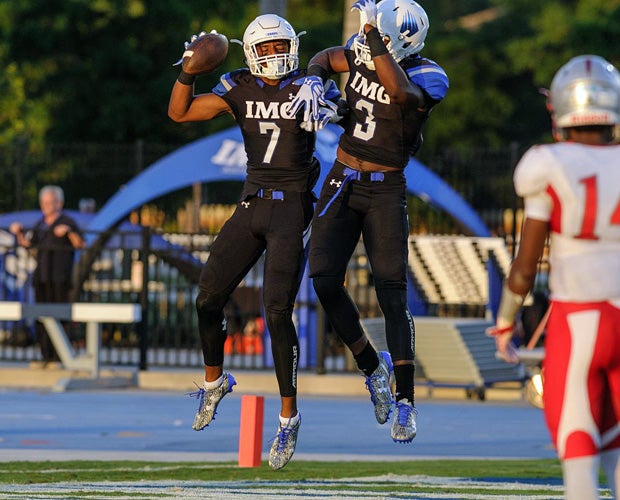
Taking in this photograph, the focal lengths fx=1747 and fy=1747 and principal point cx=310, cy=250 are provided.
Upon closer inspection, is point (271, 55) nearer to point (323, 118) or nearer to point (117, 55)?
point (323, 118)

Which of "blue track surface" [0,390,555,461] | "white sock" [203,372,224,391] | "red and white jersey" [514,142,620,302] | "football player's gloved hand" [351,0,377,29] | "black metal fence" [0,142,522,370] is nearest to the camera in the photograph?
"red and white jersey" [514,142,620,302]

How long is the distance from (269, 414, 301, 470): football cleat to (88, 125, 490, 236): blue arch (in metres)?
11.0

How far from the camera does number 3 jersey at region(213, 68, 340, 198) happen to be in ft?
33.9

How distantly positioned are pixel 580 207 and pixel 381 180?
3.33 metres

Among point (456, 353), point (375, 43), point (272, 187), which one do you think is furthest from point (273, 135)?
point (456, 353)

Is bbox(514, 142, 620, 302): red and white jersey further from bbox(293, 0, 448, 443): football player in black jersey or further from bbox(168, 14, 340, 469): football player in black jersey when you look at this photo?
bbox(168, 14, 340, 469): football player in black jersey

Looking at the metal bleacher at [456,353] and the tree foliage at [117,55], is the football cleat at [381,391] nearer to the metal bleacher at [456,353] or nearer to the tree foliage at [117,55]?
the metal bleacher at [456,353]

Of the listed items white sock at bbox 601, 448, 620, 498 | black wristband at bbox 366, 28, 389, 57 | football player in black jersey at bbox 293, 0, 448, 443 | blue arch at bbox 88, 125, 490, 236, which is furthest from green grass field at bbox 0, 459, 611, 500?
blue arch at bbox 88, 125, 490, 236

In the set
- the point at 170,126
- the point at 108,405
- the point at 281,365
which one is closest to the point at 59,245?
the point at 108,405

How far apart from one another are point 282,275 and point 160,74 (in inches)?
1169

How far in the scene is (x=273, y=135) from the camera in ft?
34.0

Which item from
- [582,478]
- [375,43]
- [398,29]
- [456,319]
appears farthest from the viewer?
[456,319]

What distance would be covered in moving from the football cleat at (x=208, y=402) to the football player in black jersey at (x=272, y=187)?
0.45m

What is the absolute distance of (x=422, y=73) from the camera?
10266mm
